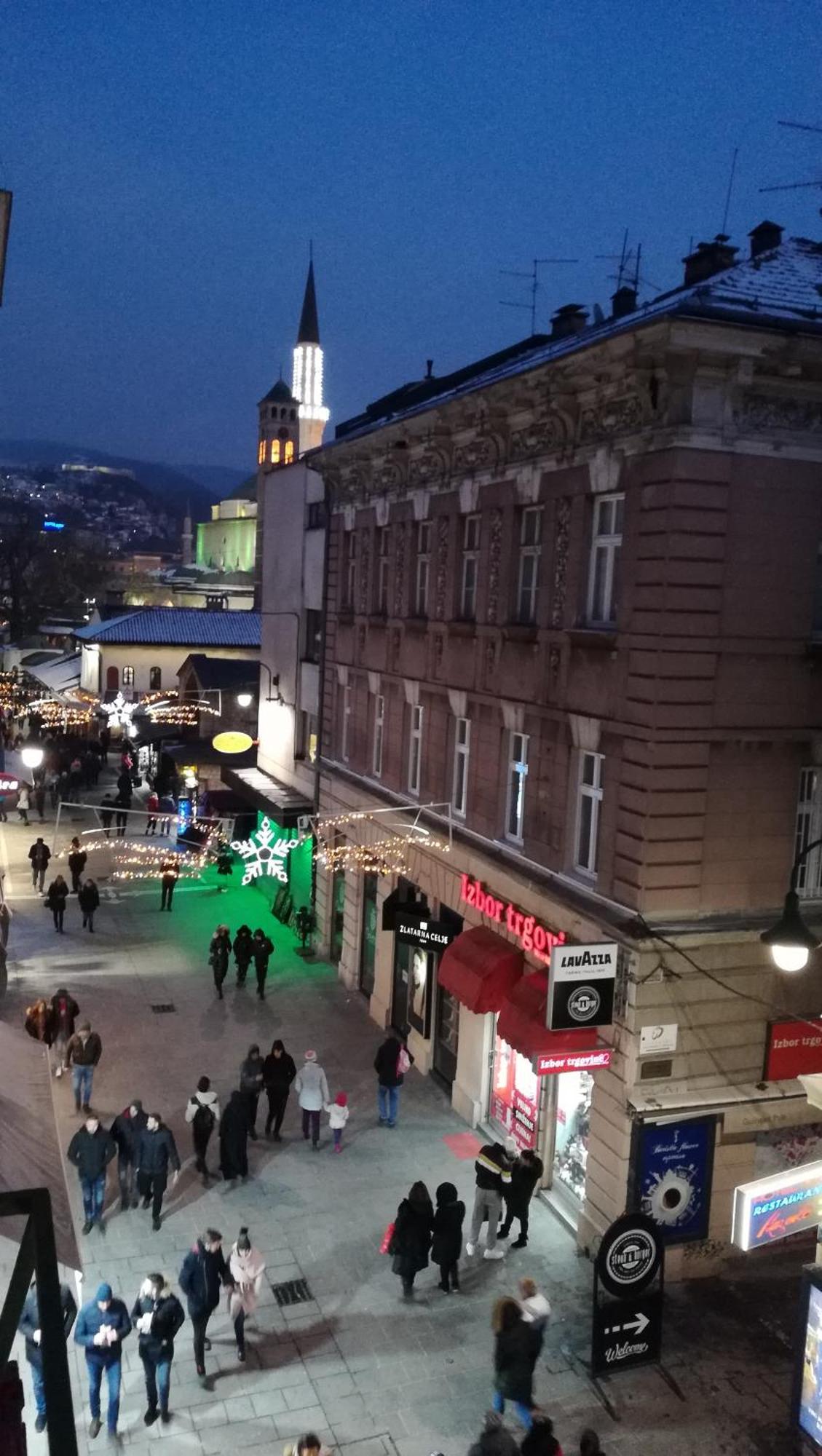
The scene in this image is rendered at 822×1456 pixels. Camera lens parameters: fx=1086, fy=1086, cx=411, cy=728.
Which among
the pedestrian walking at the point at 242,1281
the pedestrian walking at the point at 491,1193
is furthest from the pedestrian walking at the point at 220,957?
the pedestrian walking at the point at 242,1281

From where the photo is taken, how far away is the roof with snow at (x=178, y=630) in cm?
5231

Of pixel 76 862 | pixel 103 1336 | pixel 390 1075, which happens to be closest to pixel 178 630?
pixel 76 862

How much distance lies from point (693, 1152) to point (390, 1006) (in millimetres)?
9429

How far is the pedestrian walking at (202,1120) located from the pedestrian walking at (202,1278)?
4005mm

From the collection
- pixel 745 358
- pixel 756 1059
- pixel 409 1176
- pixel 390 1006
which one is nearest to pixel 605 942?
pixel 756 1059

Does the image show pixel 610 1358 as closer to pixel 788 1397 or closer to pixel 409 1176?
pixel 788 1397

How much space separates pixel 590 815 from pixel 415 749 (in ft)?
23.0

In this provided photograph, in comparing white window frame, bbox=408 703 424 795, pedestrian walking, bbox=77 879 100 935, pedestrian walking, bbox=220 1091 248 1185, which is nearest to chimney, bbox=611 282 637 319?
white window frame, bbox=408 703 424 795

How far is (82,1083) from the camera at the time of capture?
17266mm

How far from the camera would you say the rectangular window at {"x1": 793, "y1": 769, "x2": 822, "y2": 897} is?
46.5ft

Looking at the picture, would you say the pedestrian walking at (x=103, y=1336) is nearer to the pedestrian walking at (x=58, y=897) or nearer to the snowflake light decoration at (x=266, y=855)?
the snowflake light decoration at (x=266, y=855)

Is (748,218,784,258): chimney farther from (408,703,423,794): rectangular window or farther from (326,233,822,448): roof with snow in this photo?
(408,703,423,794): rectangular window

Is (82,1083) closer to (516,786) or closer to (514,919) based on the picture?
(514,919)

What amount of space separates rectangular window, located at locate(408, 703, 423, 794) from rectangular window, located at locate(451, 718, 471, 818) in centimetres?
168
